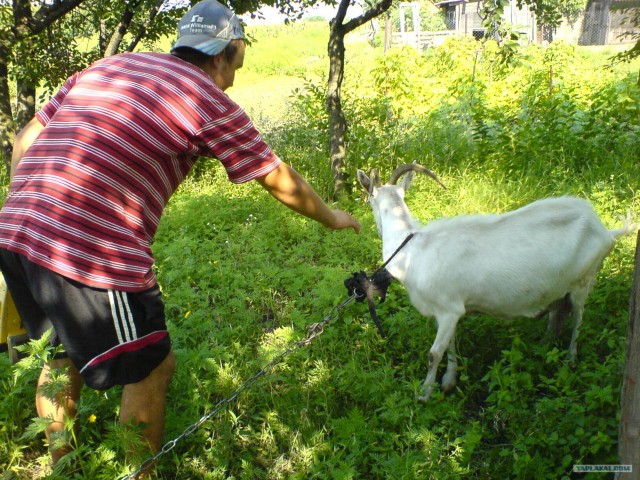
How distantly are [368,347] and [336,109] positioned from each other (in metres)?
3.65

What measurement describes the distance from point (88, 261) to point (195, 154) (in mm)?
570

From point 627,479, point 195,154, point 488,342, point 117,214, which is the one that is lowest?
point 488,342

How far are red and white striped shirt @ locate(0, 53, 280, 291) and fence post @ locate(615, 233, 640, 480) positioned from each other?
1.47 m

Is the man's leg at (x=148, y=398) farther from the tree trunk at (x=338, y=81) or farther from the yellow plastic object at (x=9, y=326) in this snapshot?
the tree trunk at (x=338, y=81)

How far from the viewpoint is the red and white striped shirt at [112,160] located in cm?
214

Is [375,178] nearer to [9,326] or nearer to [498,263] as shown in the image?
[498,263]

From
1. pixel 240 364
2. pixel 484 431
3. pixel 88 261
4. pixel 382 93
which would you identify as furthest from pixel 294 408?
pixel 382 93

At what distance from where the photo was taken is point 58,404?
Result: 8.50 ft

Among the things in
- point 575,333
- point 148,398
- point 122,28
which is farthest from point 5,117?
point 575,333

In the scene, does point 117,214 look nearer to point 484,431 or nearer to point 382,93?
point 484,431

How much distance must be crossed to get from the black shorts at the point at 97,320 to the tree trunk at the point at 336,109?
4.56 metres

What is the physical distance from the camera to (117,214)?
86.4 inches

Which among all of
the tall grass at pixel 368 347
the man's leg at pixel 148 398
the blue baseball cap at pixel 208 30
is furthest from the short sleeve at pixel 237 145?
the tall grass at pixel 368 347

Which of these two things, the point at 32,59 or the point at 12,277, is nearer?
the point at 12,277
